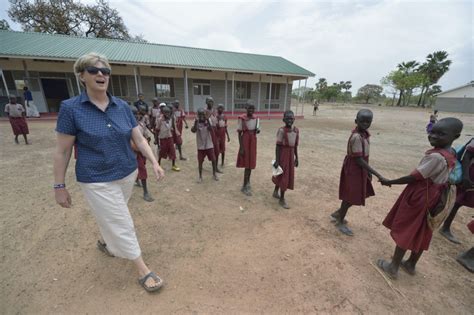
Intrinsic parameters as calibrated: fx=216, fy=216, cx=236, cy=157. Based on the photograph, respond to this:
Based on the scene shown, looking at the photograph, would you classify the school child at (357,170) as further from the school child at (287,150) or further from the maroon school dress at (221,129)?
the maroon school dress at (221,129)

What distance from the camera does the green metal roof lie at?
36.8 ft

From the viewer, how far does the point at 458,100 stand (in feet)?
103

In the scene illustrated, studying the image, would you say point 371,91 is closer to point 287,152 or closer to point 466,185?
point 466,185

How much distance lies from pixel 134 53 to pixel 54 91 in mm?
5575

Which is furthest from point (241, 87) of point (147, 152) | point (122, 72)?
point (147, 152)

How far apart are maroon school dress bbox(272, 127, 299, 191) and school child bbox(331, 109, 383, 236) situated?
79 cm

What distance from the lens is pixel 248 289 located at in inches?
82.6

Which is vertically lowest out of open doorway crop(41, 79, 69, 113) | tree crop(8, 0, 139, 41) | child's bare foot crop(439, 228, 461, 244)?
child's bare foot crop(439, 228, 461, 244)

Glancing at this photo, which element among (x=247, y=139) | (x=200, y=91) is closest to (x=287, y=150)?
(x=247, y=139)

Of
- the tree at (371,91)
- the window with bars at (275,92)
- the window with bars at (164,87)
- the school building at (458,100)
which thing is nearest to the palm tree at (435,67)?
the school building at (458,100)

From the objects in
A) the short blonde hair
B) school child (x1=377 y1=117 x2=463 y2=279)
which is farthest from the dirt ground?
the short blonde hair

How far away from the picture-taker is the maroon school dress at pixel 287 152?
10.9 ft

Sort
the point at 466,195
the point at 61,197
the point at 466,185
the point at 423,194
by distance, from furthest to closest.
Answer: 1. the point at 466,195
2. the point at 466,185
3. the point at 423,194
4. the point at 61,197

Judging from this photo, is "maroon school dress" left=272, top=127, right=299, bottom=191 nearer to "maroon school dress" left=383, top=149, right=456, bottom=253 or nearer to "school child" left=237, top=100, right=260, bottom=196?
"school child" left=237, top=100, right=260, bottom=196
